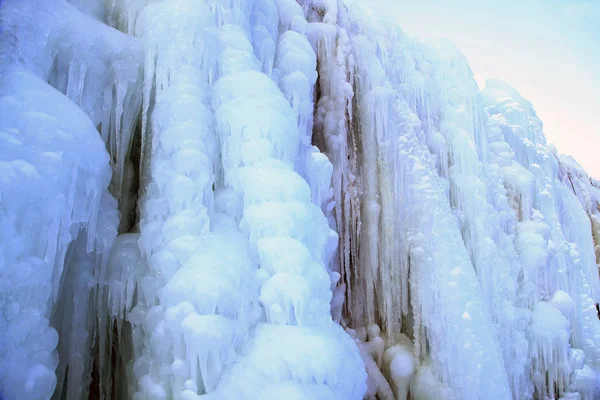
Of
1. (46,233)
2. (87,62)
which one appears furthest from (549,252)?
(46,233)

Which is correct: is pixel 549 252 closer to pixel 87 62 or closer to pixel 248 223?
pixel 248 223

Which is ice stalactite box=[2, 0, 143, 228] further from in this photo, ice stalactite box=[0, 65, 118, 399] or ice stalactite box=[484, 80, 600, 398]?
ice stalactite box=[484, 80, 600, 398]

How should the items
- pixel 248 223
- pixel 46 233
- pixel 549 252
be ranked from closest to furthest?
pixel 46 233
pixel 248 223
pixel 549 252

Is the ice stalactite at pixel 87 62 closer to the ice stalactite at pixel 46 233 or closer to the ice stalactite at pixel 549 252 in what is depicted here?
the ice stalactite at pixel 46 233

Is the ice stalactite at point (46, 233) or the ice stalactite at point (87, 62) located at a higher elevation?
the ice stalactite at point (87, 62)

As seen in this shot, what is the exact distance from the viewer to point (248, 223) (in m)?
3.45

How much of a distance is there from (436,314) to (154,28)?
397 cm

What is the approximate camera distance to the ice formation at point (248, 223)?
9.07 ft

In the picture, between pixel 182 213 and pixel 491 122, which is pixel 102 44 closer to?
pixel 182 213

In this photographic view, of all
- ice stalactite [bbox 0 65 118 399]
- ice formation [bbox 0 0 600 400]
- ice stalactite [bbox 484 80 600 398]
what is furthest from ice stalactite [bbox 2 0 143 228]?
ice stalactite [bbox 484 80 600 398]

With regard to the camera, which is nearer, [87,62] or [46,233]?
[46,233]

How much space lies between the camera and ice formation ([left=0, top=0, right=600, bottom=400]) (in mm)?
2766

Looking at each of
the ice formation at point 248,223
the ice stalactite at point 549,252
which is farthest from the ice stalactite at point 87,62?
the ice stalactite at point 549,252

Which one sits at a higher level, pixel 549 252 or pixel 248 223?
pixel 248 223
